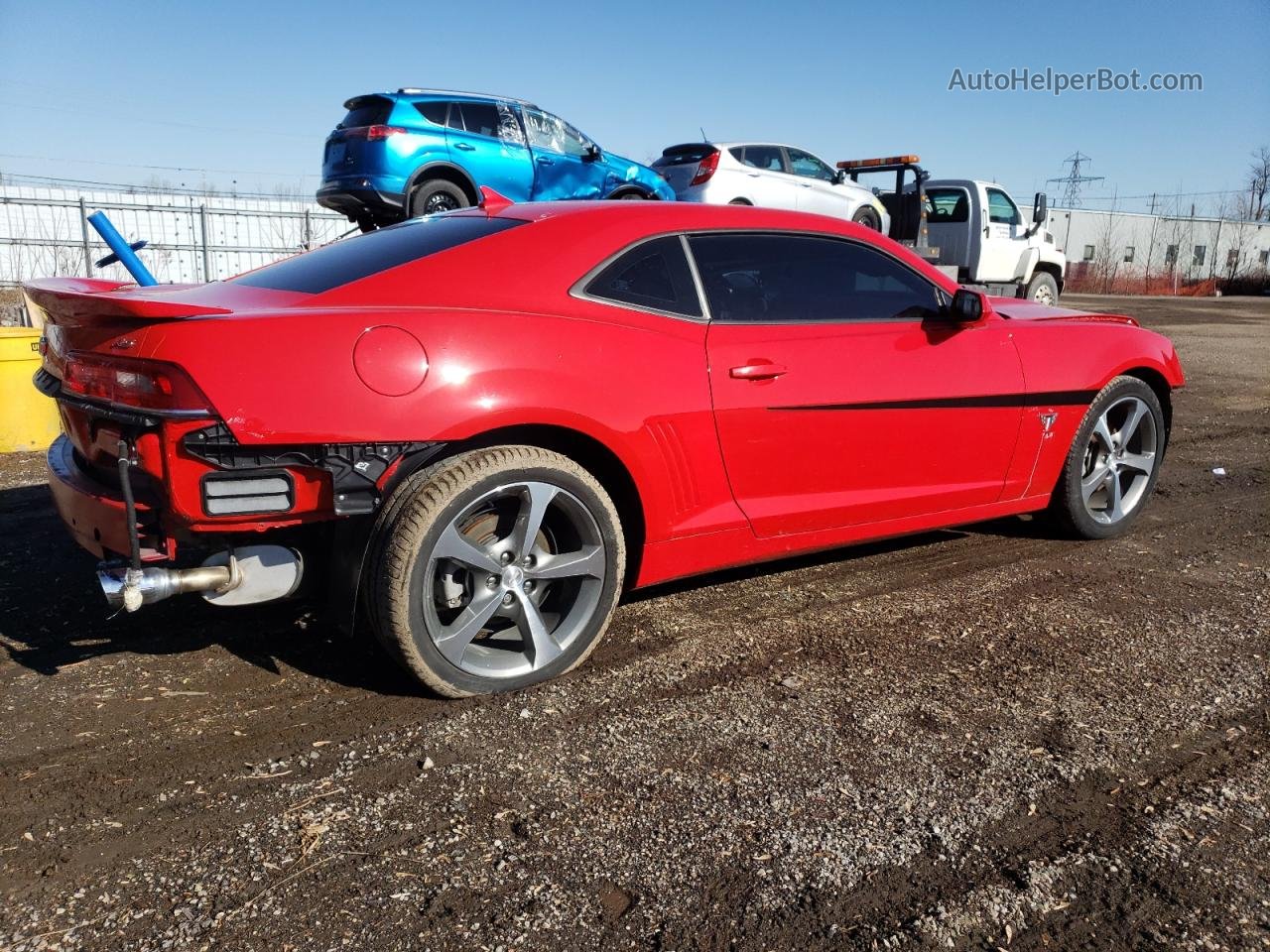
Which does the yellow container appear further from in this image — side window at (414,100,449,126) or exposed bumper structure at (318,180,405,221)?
side window at (414,100,449,126)

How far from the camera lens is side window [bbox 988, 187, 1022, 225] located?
585 inches

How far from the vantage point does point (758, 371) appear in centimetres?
345

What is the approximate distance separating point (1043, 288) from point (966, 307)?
13.3 m

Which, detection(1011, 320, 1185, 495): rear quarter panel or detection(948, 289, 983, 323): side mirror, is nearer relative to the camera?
detection(948, 289, 983, 323): side mirror

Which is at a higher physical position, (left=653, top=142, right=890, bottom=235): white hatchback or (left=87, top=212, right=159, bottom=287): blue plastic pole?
(left=653, top=142, right=890, bottom=235): white hatchback

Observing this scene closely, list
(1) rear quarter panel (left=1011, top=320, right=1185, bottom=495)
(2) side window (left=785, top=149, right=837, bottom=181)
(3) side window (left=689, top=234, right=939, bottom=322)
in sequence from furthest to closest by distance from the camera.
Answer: (2) side window (left=785, top=149, right=837, bottom=181), (1) rear quarter panel (left=1011, top=320, right=1185, bottom=495), (3) side window (left=689, top=234, right=939, bottom=322)

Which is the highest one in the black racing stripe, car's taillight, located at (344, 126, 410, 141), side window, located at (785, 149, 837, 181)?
side window, located at (785, 149, 837, 181)

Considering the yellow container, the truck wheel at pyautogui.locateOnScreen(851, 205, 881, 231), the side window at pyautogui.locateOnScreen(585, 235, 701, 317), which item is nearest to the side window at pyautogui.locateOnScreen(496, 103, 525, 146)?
the truck wheel at pyautogui.locateOnScreen(851, 205, 881, 231)

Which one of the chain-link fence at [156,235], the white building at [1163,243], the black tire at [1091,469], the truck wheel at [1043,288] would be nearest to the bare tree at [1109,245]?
the white building at [1163,243]

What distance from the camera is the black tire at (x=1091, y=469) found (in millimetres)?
4570

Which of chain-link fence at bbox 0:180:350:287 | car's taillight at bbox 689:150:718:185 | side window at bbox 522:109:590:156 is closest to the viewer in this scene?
side window at bbox 522:109:590:156

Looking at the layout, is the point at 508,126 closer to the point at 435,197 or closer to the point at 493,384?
the point at 435,197

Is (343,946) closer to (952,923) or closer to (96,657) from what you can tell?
(952,923)

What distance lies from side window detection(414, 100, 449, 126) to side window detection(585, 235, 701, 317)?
812cm
